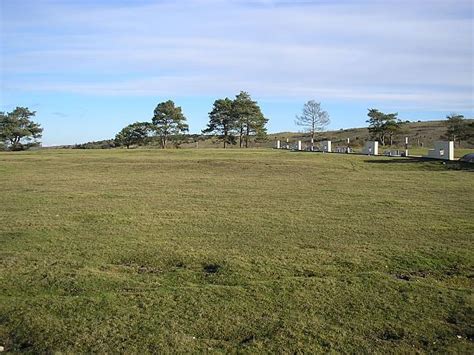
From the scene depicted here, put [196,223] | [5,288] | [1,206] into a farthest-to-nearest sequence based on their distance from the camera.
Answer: [1,206]
[196,223]
[5,288]

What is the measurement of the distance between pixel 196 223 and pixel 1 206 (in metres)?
5.15

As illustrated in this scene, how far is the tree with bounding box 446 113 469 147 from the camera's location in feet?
174

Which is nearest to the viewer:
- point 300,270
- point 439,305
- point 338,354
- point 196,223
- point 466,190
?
point 338,354

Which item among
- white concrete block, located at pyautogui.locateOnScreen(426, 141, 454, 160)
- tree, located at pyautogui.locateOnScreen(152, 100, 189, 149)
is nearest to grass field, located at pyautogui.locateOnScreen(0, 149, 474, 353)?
white concrete block, located at pyautogui.locateOnScreen(426, 141, 454, 160)

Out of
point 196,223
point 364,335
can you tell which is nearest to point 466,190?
point 196,223

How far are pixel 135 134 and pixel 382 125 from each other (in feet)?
97.8

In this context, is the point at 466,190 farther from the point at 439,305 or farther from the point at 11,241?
the point at 11,241

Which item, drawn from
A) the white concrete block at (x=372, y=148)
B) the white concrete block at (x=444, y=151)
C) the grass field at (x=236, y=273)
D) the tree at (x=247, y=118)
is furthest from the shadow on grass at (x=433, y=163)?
the tree at (x=247, y=118)

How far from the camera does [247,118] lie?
54.1 m

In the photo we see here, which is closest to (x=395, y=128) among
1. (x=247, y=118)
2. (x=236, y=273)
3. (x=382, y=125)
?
(x=382, y=125)

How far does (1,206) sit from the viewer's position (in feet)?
36.0

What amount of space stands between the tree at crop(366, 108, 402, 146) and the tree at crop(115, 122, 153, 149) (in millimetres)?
27602

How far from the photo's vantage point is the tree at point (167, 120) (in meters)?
52.2

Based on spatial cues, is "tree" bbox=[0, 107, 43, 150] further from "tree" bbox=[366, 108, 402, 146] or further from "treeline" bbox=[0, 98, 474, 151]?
"tree" bbox=[366, 108, 402, 146]
